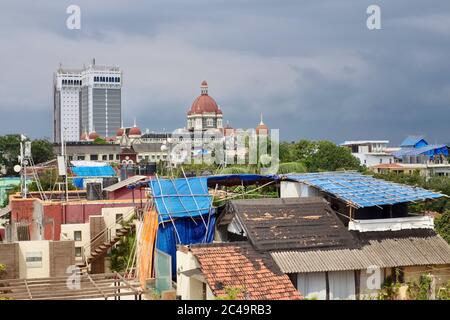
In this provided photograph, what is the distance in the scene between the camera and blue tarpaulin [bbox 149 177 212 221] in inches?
745

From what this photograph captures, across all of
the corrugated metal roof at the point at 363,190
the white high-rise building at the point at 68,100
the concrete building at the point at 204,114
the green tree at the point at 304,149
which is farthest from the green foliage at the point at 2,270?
the white high-rise building at the point at 68,100

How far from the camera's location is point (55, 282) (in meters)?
16.4

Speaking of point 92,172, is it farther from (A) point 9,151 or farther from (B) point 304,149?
(A) point 9,151

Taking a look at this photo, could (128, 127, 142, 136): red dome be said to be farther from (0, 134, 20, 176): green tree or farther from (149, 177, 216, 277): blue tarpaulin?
(149, 177, 216, 277): blue tarpaulin

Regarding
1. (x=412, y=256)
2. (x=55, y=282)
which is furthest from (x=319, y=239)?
(x=55, y=282)

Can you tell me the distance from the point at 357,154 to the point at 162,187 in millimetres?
65810

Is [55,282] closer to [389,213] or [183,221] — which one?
[183,221]

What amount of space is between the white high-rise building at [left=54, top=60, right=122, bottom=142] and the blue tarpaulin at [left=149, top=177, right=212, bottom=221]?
14214 cm

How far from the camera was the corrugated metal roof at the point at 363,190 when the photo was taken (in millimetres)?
16797

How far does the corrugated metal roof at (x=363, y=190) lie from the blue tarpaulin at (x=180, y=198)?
2.86m

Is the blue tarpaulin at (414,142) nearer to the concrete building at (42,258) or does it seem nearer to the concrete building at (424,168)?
the concrete building at (424,168)

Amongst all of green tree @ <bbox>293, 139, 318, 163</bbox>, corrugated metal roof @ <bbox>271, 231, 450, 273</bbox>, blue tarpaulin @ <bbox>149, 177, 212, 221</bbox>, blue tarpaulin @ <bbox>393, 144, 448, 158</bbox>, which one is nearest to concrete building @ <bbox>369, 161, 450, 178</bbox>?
blue tarpaulin @ <bbox>393, 144, 448, 158</bbox>

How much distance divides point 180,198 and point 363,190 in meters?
5.52

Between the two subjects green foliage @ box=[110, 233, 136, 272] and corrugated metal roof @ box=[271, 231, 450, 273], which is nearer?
corrugated metal roof @ box=[271, 231, 450, 273]
